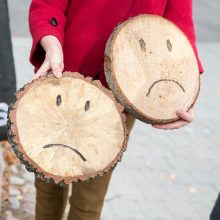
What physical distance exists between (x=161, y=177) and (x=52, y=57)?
6.49ft

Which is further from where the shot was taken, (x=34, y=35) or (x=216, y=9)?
(x=216, y=9)

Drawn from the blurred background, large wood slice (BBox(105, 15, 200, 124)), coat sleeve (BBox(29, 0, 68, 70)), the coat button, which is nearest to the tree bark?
coat sleeve (BBox(29, 0, 68, 70))

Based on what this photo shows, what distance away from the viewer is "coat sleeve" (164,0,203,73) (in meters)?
2.10

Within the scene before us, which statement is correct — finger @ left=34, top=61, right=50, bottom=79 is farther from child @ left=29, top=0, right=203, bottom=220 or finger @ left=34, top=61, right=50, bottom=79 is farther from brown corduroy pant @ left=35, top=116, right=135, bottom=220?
brown corduroy pant @ left=35, top=116, right=135, bottom=220

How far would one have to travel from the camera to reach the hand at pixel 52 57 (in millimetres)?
1773

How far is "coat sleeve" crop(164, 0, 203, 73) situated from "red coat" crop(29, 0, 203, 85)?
8 centimetres

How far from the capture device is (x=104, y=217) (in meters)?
3.06

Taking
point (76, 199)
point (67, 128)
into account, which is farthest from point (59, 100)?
point (76, 199)

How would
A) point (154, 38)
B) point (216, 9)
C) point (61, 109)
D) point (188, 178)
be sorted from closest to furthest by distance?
point (61, 109) → point (154, 38) → point (188, 178) → point (216, 9)

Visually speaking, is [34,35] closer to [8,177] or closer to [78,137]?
[78,137]

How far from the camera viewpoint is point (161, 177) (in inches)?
141

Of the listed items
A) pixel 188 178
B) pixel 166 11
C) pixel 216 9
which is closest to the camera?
pixel 166 11

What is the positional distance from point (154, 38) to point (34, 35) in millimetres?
461

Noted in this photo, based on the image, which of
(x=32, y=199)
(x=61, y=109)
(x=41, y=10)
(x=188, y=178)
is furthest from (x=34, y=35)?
(x=188, y=178)
